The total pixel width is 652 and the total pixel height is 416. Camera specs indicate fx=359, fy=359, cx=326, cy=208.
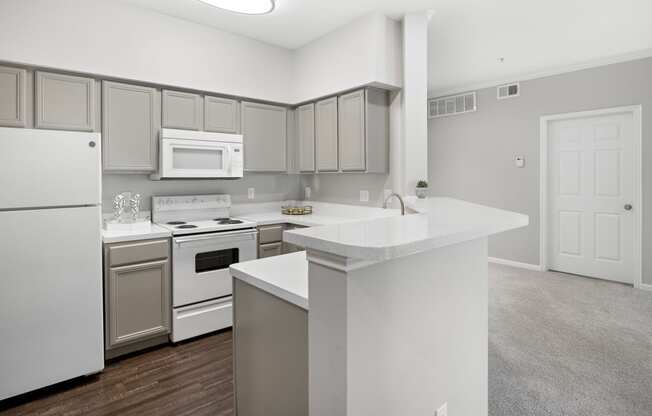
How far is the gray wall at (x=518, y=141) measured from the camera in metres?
4.01

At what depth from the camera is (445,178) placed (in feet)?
18.8

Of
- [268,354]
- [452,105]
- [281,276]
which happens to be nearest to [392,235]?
[281,276]

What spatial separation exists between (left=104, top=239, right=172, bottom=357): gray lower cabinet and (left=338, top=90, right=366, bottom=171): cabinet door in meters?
1.75

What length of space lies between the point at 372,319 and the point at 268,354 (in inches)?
22.2

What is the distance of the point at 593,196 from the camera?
443cm

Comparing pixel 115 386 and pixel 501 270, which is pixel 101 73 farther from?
pixel 501 270

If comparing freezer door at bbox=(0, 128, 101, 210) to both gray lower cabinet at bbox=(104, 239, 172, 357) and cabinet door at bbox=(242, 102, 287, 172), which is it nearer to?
gray lower cabinet at bbox=(104, 239, 172, 357)

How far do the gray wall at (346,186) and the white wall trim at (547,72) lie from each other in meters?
2.75

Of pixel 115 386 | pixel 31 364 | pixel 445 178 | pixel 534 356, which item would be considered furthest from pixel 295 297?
pixel 445 178

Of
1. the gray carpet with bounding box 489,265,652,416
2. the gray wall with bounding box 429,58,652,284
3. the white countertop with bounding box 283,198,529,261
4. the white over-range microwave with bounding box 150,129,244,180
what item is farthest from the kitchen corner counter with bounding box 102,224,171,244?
the gray wall with bounding box 429,58,652,284

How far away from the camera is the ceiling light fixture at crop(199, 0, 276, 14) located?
2.51 meters

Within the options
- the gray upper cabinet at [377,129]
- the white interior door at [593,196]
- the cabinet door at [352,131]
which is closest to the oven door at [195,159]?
the cabinet door at [352,131]

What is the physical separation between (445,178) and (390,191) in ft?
8.67

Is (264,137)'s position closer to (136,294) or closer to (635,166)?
(136,294)
